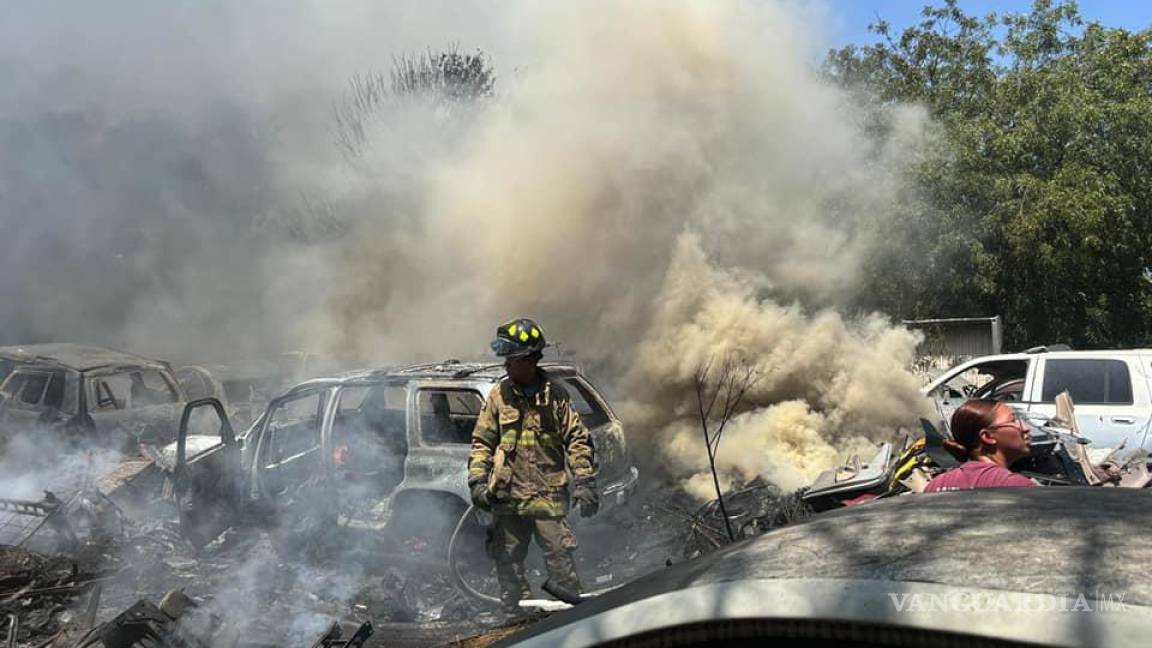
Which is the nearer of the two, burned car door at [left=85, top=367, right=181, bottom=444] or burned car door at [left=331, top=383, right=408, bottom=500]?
burned car door at [left=331, top=383, right=408, bottom=500]

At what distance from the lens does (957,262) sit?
14.1m

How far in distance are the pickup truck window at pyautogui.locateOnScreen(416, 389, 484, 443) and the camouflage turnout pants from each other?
3.93ft

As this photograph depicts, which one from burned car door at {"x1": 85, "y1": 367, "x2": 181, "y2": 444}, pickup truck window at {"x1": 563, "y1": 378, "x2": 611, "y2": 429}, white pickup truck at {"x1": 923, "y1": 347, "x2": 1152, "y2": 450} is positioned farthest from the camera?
burned car door at {"x1": 85, "y1": 367, "x2": 181, "y2": 444}

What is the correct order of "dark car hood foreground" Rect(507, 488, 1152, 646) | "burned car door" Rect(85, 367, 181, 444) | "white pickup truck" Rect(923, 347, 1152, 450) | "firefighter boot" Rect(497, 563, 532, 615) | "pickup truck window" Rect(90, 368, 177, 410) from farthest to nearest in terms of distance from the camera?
"pickup truck window" Rect(90, 368, 177, 410), "burned car door" Rect(85, 367, 181, 444), "white pickup truck" Rect(923, 347, 1152, 450), "firefighter boot" Rect(497, 563, 532, 615), "dark car hood foreground" Rect(507, 488, 1152, 646)

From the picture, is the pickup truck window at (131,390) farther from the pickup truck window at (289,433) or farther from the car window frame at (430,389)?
the car window frame at (430,389)

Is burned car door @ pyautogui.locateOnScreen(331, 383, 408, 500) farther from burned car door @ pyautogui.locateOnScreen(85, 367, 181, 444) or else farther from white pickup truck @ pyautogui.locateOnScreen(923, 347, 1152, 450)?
white pickup truck @ pyautogui.locateOnScreen(923, 347, 1152, 450)

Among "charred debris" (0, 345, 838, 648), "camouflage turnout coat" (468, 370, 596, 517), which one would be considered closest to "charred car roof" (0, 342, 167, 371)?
"charred debris" (0, 345, 838, 648)

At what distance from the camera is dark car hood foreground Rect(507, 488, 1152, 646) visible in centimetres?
99

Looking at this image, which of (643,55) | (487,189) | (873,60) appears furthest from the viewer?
(873,60)

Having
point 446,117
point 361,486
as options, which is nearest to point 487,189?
point 446,117

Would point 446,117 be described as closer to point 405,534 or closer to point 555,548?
point 405,534

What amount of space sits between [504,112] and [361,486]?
6884 mm

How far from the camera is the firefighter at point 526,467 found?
4367mm

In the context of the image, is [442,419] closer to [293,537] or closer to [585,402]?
[585,402]
